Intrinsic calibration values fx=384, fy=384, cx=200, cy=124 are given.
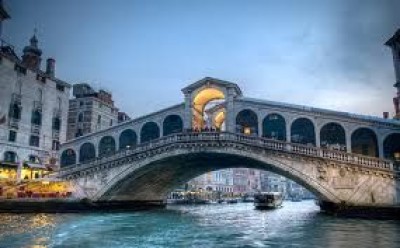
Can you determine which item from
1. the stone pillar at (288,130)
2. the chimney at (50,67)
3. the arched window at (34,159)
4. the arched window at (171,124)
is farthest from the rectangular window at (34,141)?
the stone pillar at (288,130)

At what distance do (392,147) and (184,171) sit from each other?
59.1 ft

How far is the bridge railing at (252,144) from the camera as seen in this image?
25422 millimetres

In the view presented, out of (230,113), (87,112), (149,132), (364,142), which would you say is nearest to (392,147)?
(364,142)

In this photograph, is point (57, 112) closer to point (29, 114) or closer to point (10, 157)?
point (29, 114)

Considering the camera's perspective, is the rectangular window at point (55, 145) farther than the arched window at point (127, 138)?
Yes

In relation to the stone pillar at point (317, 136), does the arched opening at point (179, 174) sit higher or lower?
lower

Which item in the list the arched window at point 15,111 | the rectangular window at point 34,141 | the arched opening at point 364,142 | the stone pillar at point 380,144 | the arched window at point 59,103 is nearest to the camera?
the stone pillar at point 380,144

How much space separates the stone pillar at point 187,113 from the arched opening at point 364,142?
13.7 metres

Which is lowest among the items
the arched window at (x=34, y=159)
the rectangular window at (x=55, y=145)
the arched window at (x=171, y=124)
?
the arched window at (x=34, y=159)

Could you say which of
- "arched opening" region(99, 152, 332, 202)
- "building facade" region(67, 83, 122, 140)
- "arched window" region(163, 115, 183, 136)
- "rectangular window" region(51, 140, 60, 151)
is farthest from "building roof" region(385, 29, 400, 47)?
"rectangular window" region(51, 140, 60, 151)

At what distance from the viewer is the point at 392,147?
30.4 metres

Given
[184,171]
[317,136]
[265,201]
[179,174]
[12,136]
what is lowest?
[265,201]

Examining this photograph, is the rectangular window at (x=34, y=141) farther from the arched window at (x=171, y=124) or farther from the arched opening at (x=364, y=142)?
the arched opening at (x=364, y=142)

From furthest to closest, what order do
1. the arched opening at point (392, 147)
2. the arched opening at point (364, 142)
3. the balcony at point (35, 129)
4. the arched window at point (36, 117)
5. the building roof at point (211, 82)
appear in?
1. the arched window at point (36, 117)
2. the balcony at point (35, 129)
3. the building roof at point (211, 82)
4. the arched opening at point (364, 142)
5. the arched opening at point (392, 147)
